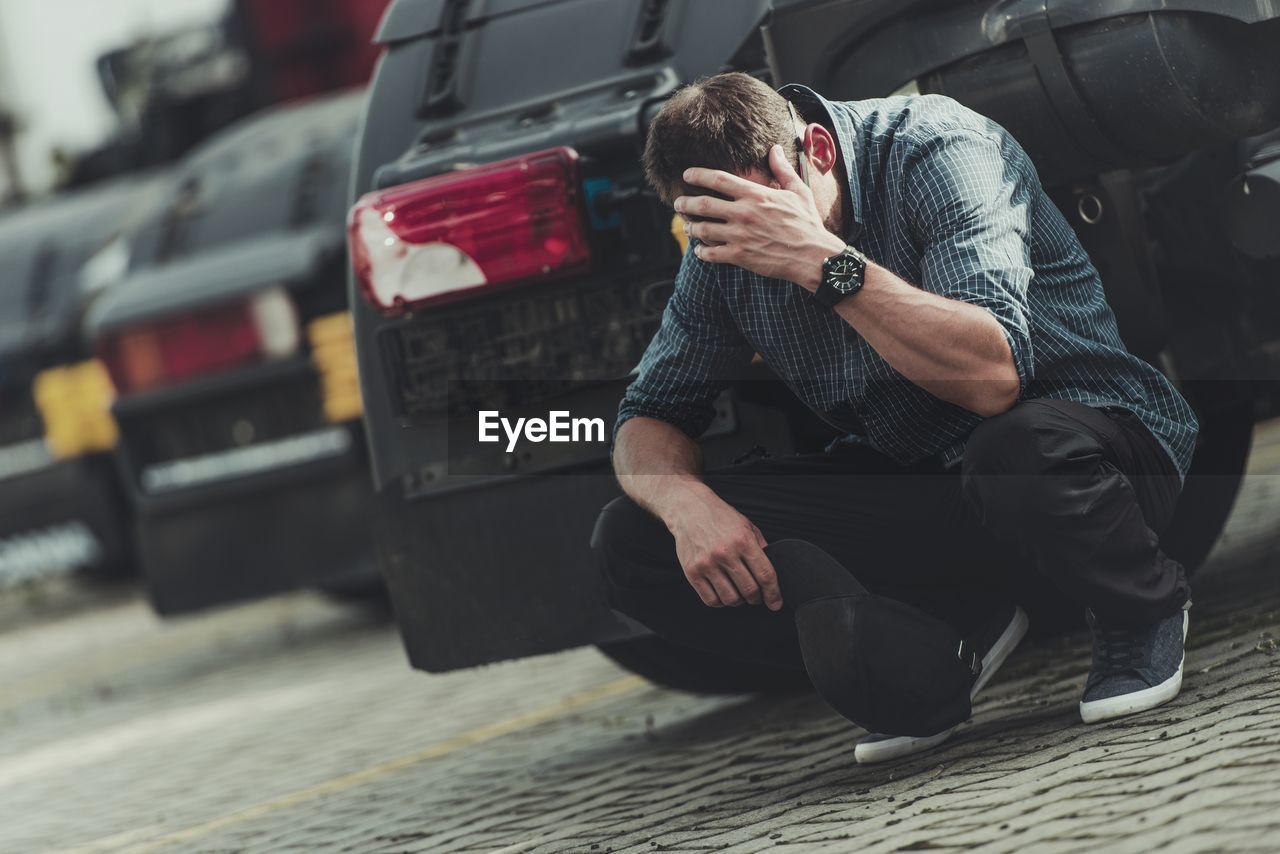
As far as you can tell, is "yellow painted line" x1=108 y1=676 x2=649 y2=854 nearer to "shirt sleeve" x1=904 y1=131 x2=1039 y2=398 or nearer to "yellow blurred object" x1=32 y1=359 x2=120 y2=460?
"shirt sleeve" x1=904 y1=131 x2=1039 y2=398

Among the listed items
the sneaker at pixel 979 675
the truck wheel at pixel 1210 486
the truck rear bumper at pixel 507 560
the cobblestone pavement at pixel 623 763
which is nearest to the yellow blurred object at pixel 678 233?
the truck rear bumper at pixel 507 560

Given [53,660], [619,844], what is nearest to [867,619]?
[619,844]

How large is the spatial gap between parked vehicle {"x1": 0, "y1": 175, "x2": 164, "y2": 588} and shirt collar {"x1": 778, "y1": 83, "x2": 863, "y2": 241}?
5.06 meters

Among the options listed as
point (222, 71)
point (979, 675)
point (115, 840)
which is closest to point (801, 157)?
point (979, 675)

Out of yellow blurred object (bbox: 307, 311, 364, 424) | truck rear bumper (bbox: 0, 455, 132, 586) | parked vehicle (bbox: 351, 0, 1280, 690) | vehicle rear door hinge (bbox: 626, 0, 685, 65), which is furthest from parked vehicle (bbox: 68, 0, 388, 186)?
vehicle rear door hinge (bbox: 626, 0, 685, 65)

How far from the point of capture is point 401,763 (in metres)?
4.58

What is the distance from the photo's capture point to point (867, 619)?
314cm

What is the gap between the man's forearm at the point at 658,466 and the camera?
3.33m

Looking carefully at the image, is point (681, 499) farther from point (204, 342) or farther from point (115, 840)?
point (204, 342)

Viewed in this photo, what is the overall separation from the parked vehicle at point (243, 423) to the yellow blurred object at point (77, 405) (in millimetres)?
1843

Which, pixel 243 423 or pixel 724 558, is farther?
pixel 243 423

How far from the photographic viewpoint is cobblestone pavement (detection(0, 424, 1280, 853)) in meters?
2.78

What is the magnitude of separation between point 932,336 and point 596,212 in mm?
755

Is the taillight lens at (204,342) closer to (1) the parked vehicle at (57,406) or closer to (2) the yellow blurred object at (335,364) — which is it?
(2) the yellow blurred object at (335,364)
